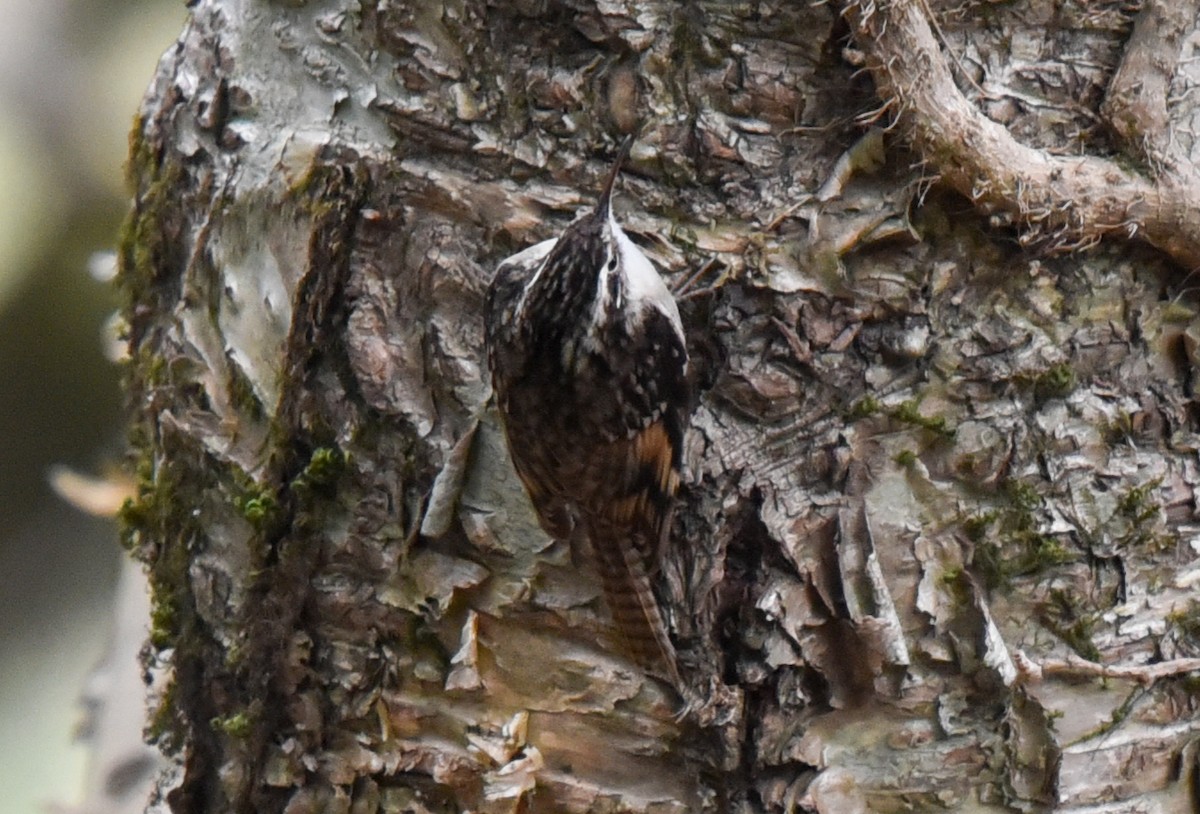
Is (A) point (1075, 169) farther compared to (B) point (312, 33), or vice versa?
(B) point (312, 33)

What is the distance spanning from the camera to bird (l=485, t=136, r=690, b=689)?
173 cm

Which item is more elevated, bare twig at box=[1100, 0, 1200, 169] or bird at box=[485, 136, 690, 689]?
bare twig at box=[1100, 0, 1200, 169]

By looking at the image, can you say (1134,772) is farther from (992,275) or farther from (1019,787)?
(992,275)

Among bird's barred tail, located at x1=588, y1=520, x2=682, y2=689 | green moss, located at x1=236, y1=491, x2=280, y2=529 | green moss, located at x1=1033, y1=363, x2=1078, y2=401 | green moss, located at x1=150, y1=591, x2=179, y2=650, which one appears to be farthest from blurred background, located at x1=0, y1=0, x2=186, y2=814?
green moss, located at x1=1033, y1=363, x2=1078, y2=401

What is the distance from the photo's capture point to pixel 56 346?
4.07 meters

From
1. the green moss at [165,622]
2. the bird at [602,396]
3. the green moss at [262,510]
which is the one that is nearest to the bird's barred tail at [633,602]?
the bird at [602,396]

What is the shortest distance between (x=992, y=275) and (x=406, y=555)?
976 millimetres

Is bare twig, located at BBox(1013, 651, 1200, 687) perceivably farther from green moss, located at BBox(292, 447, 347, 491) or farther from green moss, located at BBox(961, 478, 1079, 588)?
green moss, located at BBox(292, 447, 347, 491)

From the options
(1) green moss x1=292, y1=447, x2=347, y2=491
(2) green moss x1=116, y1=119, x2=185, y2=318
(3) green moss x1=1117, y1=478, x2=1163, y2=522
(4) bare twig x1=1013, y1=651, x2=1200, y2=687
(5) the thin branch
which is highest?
(2) green moss x1=116, y1=119, x2=185, y2=318

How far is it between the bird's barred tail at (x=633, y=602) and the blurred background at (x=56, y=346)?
1.89m

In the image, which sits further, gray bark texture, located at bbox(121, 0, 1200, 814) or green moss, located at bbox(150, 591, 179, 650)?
green moss, located at bbox(150, 591, 179, 650)

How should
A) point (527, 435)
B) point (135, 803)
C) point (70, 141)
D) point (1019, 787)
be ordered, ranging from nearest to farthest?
point (1019, 787) < point (527, 435) < point (135, 803) < point (70, 141)

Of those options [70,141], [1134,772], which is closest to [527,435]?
[1134,772]

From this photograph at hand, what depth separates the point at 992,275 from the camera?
174 centimetres
